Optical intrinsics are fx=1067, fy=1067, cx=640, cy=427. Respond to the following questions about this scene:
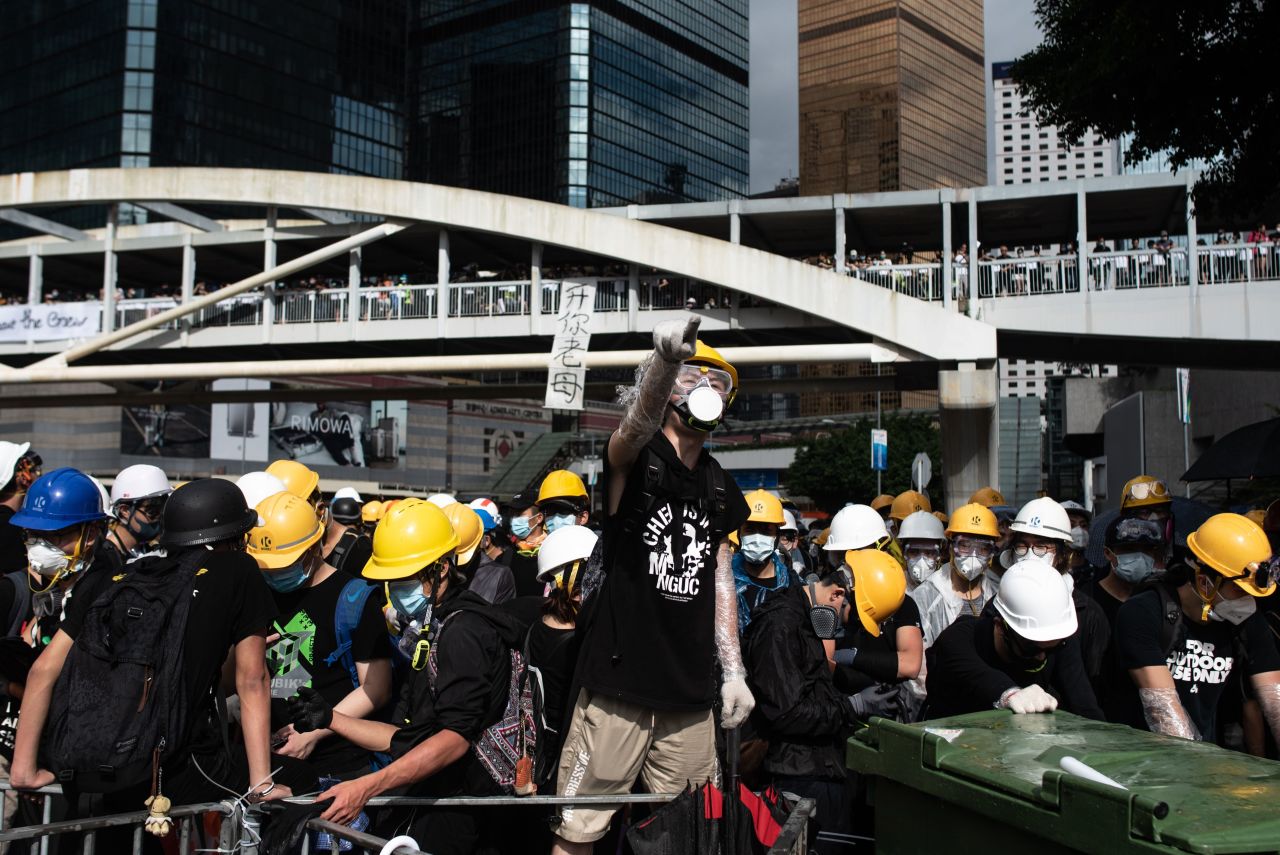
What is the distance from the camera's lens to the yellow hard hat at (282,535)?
450cm

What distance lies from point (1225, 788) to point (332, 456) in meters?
75.0

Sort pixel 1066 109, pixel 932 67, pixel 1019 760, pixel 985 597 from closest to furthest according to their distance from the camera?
1. pixel 1019 760
2. pixel 985 597
3. pixel 1066 109
4. pixel 932 67

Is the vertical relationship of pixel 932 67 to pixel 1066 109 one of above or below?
above

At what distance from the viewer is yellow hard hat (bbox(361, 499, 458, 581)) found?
13.6 ft

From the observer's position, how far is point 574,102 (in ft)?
369

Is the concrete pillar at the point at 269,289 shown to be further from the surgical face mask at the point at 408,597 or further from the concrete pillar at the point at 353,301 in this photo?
the surgical face mask at the point at 408,597

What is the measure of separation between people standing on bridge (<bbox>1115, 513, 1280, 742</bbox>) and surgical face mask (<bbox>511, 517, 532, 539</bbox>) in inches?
211

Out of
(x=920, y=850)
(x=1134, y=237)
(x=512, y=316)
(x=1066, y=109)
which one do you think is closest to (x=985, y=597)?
(x=920, y=850)

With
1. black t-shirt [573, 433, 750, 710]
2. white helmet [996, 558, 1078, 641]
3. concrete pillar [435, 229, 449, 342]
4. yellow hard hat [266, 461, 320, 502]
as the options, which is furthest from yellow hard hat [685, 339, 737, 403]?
concrete pillar [435, 229, 449, 342]

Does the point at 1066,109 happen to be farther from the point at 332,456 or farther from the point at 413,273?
the point at 332,456

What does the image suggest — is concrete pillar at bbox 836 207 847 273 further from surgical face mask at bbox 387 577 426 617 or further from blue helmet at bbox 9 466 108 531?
surgical face mask at bbox 387 577 426 617

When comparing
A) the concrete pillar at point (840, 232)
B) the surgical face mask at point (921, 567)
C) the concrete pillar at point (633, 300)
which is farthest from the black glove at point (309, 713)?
the concrete pillar at point (840, 232)

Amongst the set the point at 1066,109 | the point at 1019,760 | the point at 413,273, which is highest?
the point at 413,273

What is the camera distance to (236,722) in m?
4.36
